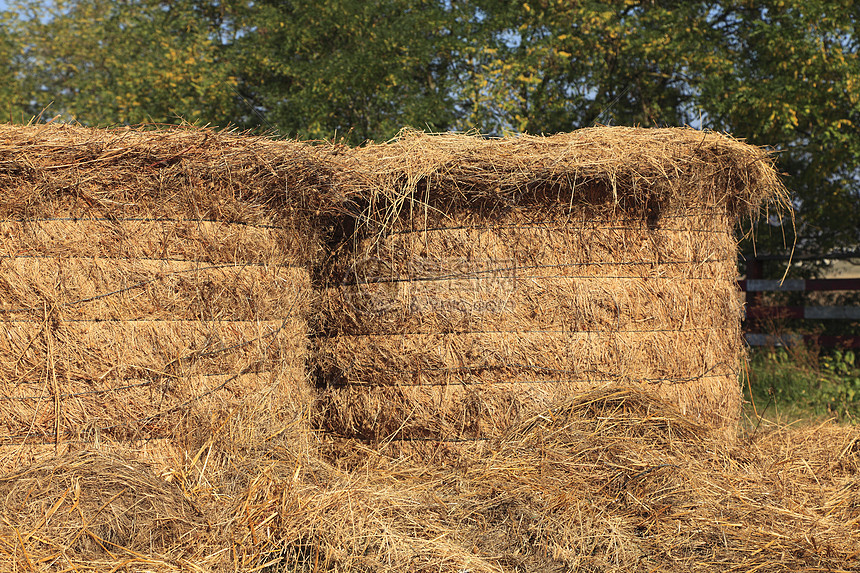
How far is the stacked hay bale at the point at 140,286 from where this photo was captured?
169 inches

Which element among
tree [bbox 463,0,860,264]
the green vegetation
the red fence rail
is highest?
tree [bbox 463,0,860,264]

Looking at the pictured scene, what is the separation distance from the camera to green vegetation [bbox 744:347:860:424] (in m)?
7.96

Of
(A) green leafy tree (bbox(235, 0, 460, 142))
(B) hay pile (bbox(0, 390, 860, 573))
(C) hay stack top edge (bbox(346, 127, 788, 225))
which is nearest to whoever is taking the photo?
(B) hay pile (bbox(0, 390, 860, 573))

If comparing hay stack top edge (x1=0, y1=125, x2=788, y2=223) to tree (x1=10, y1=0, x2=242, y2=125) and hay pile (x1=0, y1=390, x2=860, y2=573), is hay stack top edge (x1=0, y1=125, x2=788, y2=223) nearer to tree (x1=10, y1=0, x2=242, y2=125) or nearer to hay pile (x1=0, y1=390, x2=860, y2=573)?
hay pile (x1=0, y1=390, x2=860, y2=573)

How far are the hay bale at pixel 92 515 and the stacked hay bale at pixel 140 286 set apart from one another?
0.47 meters

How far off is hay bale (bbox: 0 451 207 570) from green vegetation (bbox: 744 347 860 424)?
5.69 meters

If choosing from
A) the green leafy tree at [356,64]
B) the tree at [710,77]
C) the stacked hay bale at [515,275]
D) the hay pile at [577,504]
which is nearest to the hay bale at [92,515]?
the hay pile at [577,504]

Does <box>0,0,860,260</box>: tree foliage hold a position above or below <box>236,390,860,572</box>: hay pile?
above

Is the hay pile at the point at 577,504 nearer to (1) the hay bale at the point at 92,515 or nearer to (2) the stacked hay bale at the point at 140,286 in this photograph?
(1) the hay bale at the point at 92,515

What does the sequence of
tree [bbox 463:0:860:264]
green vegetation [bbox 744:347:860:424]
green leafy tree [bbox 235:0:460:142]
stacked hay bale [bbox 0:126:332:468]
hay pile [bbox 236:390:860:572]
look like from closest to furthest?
hay pile [bbox 236:390:860:572] → stacked hay bale [bbox 0:126:332:468] → green vegetation [bbox 744:347:860:424] → tree [bbox 463:0:860:264] → green leafy tree [bbox 235:0:460:142]

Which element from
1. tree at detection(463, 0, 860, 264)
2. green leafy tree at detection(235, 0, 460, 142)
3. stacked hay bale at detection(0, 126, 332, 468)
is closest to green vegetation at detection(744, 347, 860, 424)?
tree at detection(463, 0, 860, 264)

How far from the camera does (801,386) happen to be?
9188 mm

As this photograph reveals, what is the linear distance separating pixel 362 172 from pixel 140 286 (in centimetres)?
157

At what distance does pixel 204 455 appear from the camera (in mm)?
4633
